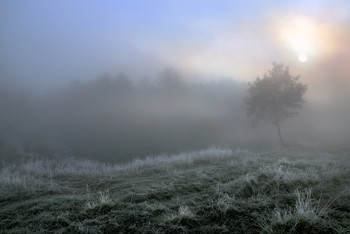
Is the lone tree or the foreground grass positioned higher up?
the lone tree

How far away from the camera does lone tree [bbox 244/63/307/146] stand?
80.7 ft

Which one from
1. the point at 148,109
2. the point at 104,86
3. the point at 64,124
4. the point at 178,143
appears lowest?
the point at 178,143

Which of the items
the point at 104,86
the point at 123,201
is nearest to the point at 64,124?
the point at 104,86

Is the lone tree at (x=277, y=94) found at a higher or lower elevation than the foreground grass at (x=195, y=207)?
higher

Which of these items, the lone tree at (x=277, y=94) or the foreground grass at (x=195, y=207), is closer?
the foreground grass at (x=195, y=207)

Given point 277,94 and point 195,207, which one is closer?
point 195,207

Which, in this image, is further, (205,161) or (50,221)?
(205,161)

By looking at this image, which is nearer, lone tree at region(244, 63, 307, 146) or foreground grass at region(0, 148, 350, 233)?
foreground grass at region(0, 148, 350, 233)

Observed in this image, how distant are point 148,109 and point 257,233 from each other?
2982 centimetres

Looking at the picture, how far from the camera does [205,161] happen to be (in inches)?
400

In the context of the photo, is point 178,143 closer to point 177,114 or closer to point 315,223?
point 177,114

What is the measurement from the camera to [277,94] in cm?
2494

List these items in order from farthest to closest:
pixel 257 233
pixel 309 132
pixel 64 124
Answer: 1. pixel 309 132
2. pixel 64 124
3. pixel 257 233

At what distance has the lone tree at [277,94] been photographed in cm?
2461
